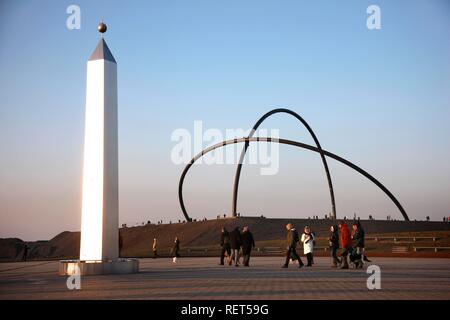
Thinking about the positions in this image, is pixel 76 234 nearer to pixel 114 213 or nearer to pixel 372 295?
pixel 114 213

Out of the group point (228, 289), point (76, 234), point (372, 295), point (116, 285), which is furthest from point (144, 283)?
point (76, 234)

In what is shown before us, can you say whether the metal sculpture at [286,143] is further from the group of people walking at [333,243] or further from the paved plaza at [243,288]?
the paved plaza at [243,288]

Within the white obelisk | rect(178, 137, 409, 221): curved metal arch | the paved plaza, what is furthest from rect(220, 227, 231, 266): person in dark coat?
rect(178, 137, 409, 221): curved metal arch

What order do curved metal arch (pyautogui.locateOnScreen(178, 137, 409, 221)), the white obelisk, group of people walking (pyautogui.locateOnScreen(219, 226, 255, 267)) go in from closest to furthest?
the white obelisk, group of people walking (pyautogui.locateOnScreen(219, 226, 255, 267)), curved metal arch (pyautogui.locateOnScreen(178, 137, 409, 221))

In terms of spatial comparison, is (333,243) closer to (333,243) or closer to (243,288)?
(333,243)

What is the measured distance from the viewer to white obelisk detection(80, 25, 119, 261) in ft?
70.3

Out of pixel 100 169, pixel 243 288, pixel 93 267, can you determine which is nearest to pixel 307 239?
pixel 93 267

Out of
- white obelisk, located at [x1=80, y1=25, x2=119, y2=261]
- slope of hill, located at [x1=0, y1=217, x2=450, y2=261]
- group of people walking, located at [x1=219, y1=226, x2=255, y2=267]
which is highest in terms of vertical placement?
white obelisk, located at [x1=80, y1=25, x2=119, y2=261]

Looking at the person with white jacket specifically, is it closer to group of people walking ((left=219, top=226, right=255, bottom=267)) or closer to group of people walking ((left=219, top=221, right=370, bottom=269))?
group of people walking ((left=219, top=221, right=370, bottom=269))

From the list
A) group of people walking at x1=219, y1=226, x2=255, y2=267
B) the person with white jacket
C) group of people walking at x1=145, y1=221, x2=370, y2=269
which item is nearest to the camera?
group of people walking at x1=145, y1=221, x2=370, y2=269

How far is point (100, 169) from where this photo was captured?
70.3 ft

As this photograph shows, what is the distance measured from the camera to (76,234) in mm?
99500
